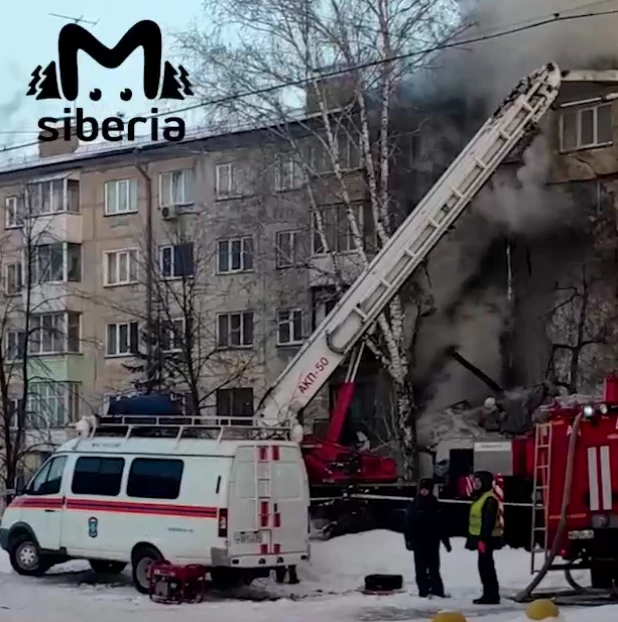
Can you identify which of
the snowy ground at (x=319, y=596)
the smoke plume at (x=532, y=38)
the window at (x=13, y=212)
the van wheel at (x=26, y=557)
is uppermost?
the smoke plume at (x=532, y=38)

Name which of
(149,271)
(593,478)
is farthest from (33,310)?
(593,478)

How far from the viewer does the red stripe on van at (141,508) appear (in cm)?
1672

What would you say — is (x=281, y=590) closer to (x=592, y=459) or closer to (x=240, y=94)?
(x=592, y=459)

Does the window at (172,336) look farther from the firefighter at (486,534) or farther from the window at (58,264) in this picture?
the firefighter at (486,534)

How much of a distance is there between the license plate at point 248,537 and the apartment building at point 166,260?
1440 cm

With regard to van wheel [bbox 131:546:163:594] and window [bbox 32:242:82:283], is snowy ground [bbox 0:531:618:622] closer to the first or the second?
van wheel [bbox 131:546:163:594]

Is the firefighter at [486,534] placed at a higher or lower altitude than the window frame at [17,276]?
lower

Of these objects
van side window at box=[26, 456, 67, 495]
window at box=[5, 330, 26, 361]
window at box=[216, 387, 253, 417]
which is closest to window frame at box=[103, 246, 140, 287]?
window at box=[5, 330, 26, 361]

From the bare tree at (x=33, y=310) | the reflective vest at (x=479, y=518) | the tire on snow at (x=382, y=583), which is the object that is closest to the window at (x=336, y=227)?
the bare tree at (x=33, y=310)

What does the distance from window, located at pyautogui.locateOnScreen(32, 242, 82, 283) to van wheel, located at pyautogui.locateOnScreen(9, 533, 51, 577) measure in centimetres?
2557

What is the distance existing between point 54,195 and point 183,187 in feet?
19.2

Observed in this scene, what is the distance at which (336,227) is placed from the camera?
32156 mm

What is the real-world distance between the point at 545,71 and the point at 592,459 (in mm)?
9884

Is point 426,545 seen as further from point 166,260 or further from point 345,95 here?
point 166,260
